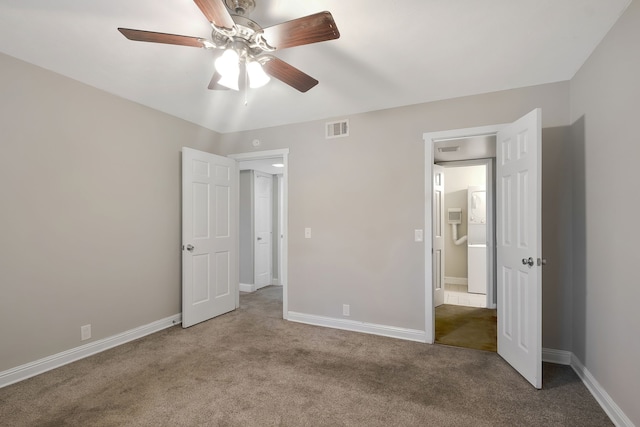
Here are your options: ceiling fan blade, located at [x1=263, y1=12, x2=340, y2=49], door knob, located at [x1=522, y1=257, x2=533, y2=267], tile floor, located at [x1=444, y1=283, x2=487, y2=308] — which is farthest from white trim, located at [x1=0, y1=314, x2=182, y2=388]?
tile floor, located at [x1=444, y1=283, x2=487, y2=308]

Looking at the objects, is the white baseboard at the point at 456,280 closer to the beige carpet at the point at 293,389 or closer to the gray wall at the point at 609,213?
the beige carpet at the point at 293,389

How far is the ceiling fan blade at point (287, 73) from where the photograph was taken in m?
2.04

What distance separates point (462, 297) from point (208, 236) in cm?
417

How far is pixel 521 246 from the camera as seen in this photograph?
8.36 feet

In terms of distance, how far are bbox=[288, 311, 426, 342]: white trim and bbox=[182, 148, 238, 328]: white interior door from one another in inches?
40.3

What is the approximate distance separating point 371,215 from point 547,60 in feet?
6.56

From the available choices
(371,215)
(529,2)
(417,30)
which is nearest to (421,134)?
(371,215)

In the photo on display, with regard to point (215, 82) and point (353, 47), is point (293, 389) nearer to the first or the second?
point (215, 82)

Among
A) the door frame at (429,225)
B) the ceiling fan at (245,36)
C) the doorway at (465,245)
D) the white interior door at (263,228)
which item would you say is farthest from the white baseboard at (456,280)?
the ceiling fan at (245,36)

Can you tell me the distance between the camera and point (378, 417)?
202 cm

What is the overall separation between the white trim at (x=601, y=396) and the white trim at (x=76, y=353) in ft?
12.9

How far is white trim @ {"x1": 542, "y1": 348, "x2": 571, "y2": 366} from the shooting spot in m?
2.74

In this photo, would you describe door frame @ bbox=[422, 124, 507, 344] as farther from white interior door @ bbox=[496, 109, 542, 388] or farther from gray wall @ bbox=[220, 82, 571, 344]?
white interior door @ bbox=[496, 109, 542, 388]

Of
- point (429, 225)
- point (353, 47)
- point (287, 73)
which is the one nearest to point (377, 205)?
point (429, 225)
